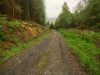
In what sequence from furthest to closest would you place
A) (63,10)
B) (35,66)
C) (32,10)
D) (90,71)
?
(63,10) < (32,10) < (35,66) < (90,71)

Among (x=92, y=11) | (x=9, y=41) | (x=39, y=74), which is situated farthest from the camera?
(x=92, y=11)

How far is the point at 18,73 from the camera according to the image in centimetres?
618

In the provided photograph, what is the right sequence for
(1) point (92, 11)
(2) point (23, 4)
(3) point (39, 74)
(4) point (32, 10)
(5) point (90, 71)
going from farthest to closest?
(4) point (32, 10) < (2) point (23, 4) < (1) point (92, 11) < (5) point (90, 71) < (3) point (39, 74)

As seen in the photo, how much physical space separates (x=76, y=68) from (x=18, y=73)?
3.73 meters

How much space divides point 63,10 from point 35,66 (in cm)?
5872

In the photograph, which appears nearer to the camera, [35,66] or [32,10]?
[35,66]

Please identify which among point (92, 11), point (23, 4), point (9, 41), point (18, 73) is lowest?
point (18, 73)

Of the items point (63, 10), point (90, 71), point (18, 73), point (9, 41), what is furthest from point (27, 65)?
point (63, 10)

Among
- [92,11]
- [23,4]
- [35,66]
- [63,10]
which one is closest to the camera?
[35,66]

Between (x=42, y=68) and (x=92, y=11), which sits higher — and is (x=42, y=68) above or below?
below

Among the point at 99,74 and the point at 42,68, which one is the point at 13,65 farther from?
the point at 99,74

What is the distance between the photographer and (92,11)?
29.1 meters

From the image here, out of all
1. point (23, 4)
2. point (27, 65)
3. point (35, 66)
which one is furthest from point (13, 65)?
point (23, 4)

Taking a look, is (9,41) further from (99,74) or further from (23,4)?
(23,4)
